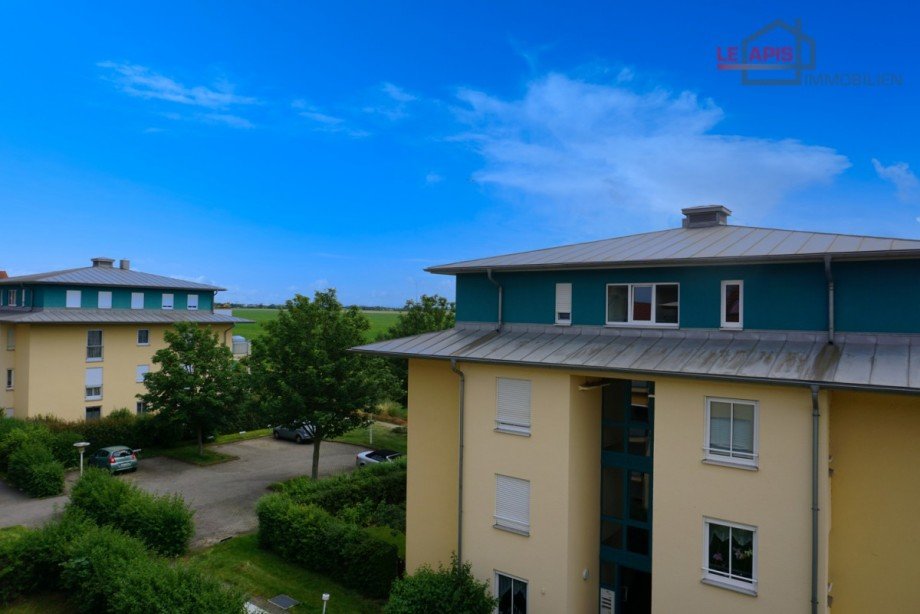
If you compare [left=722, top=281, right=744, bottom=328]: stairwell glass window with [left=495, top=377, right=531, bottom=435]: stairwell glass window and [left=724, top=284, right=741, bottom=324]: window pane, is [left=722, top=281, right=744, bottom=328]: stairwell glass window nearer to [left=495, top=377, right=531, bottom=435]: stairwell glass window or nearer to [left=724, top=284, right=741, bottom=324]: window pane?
[left=724, top=284, right=741, bottom=324]: window pane

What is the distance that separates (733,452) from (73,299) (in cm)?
3788

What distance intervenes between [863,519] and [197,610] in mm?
14418

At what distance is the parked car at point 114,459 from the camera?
94.0 ft

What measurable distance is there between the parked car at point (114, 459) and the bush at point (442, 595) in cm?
2108

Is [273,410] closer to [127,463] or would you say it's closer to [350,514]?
[350,514]

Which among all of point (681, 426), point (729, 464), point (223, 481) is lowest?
point (223, 481)

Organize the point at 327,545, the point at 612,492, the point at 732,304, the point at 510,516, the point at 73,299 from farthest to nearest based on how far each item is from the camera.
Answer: the point at 73,299, the point at 327,545, the point at 612,492, the point at 510,516, the point at 732,304

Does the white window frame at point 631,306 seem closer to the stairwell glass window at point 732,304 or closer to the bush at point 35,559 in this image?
the stairwell glass window at point 732,304

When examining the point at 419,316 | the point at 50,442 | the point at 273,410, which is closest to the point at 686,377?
the point at 273,410

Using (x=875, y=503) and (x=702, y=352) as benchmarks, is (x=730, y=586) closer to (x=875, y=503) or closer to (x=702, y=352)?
(x=875, y=503)

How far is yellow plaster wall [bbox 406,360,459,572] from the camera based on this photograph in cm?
1672

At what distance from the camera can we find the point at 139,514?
1869 centimetres

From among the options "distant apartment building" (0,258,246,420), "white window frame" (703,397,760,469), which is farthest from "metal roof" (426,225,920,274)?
"distant apartment building" (0,258,246,420)

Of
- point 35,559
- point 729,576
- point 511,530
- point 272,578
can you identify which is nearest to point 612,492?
point 511,530
